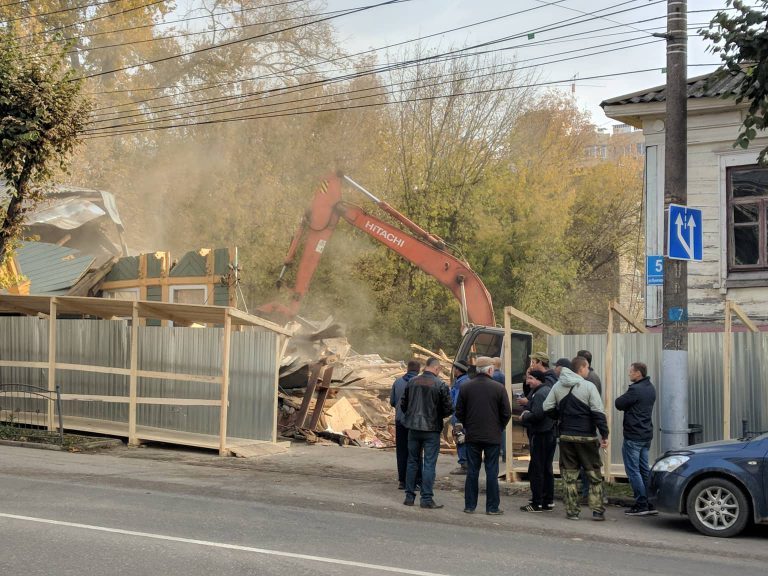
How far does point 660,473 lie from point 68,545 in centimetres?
602

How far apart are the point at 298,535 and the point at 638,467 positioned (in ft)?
14.3

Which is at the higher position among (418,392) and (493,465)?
(418,392)

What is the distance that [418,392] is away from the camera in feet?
35.9

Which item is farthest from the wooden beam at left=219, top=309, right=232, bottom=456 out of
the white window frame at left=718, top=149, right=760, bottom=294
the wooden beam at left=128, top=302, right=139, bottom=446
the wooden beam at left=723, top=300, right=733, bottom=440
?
the white window frame at left=718, top=149, right=760, bottom=294

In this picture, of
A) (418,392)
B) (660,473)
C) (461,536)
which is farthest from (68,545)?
(660,473)

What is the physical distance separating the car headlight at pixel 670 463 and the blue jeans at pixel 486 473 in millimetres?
1725

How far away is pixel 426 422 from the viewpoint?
35.5 ft

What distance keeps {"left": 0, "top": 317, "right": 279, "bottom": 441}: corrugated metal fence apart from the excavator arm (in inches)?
200

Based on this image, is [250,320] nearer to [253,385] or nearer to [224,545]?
[253,385]

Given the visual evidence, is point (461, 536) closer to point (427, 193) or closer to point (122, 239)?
point (122, 239)

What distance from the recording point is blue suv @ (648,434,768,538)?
9.30 meters

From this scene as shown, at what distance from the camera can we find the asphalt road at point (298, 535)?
286 inches

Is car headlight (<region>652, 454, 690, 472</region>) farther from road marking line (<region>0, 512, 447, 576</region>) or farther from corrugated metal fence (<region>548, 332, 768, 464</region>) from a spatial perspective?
road marking line (<region>0, 512, 447, 576</region>)

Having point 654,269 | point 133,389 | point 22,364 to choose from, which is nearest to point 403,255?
point 133,389
